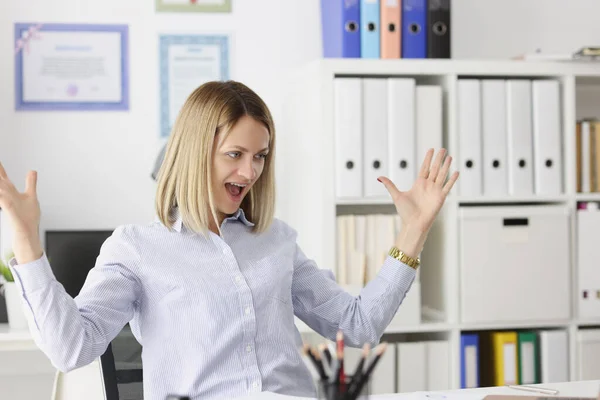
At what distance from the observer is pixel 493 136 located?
2801 millimetres

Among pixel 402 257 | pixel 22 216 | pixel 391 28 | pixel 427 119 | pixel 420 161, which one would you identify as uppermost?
pixel 391 28

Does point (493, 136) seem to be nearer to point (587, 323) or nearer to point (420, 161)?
point (420, 161)

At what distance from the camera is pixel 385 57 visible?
Answer: 9.16ft

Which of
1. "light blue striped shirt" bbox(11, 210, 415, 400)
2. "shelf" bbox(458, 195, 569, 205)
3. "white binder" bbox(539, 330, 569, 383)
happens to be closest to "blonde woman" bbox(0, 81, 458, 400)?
"light blue striped shirt" bbox(11, 210, 415, 400)

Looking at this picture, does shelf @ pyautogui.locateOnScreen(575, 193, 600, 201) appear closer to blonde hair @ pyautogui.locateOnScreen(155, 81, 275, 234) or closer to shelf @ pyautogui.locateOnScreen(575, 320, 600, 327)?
shelf @ pyautogui.locateOnScreen(575, 320, 600, 327)

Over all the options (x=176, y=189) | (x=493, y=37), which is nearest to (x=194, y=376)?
(x=176, y=189)

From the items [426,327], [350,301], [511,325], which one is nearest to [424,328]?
[426,327]

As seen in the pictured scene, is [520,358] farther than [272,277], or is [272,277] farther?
[520,358]

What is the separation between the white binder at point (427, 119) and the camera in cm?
278

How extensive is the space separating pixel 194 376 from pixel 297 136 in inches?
54.4

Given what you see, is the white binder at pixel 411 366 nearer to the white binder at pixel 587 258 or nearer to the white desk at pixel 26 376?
the white binder at pixel 587 258

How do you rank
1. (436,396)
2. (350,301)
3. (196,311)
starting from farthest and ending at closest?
(350,301), (196,311), (436,396)

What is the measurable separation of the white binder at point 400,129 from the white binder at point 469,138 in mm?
163

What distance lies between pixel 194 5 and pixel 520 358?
1.58 metres
